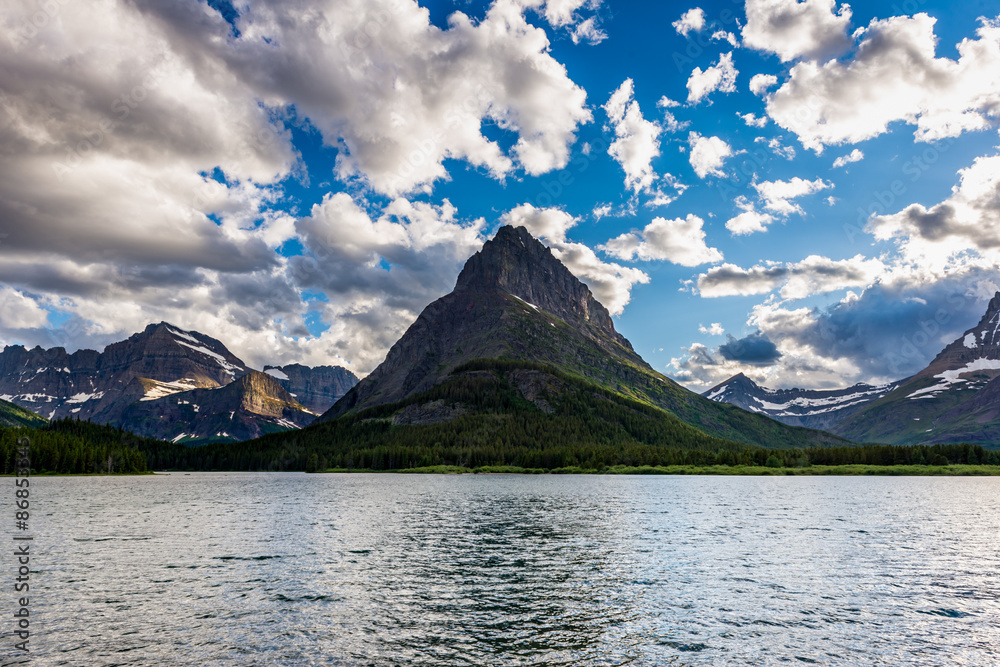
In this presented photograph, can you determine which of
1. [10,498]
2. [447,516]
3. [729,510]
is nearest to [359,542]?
[447,516]

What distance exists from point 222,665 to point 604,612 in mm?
21400

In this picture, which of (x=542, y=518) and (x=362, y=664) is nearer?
(x=362, y=664)

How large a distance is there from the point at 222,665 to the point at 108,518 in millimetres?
81159

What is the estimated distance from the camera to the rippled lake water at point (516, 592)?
94.1 ft

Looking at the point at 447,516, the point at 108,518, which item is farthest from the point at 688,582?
the point at 108,518

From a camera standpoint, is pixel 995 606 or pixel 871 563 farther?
pixel 871 563

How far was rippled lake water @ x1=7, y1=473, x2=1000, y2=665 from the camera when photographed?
94.1ft

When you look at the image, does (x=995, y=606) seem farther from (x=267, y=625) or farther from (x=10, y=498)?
(x=10, y=498)

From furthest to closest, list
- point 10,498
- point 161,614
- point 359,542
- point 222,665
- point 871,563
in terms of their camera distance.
Result: 1. point 10,498
2. point 359,542
3. point 871,563
4. point 161,614
5. point 222,665

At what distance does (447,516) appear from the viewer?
9375 cm

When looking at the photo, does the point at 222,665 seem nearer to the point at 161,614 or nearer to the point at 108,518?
the point at 161,614

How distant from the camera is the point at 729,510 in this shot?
10144cm

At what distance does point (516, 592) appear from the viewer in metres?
40.8

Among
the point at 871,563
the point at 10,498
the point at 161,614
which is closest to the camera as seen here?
the point at 161,614
